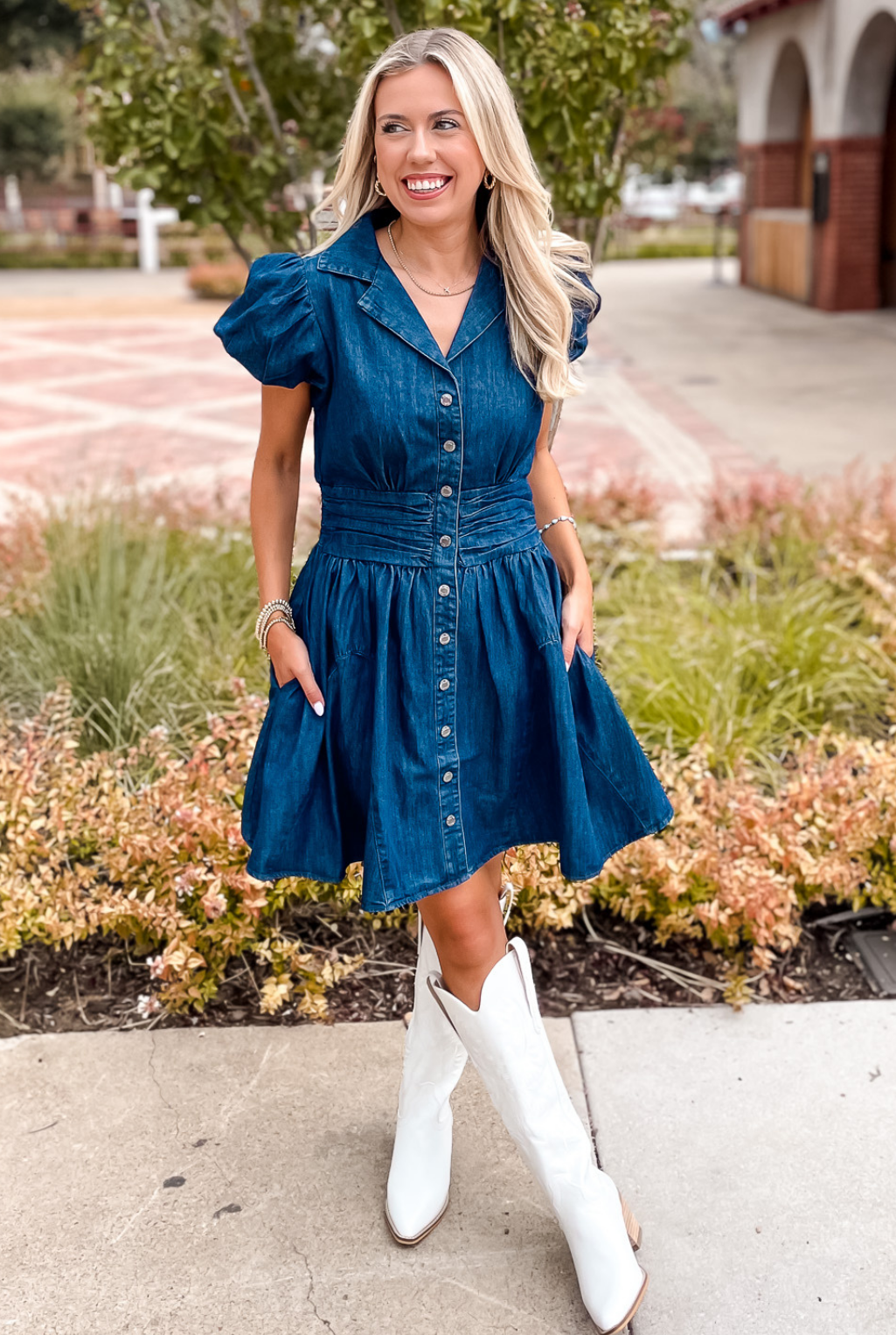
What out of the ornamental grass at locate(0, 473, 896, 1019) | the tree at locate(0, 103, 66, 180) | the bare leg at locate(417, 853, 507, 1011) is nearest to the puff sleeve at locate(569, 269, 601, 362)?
the bare leg at locate(417, 853, 507, 1011)

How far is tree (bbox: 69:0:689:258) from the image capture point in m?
3.46

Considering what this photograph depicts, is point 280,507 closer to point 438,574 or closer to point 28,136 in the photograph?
point 438,574

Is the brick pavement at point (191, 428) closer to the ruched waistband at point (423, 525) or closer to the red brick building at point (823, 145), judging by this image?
the ruched waistband at point (423, 525)

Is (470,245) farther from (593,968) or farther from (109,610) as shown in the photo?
(109,610)

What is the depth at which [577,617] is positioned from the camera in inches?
80.2

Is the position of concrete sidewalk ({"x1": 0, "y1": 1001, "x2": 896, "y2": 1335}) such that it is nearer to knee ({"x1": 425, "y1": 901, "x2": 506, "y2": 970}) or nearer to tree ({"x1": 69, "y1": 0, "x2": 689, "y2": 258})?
knee ({"x1": 425, "y1": 901, "x2": 506, "y2": 970})

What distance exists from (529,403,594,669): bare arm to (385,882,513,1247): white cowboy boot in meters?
0.47

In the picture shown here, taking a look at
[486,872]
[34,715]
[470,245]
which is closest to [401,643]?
[486,872]

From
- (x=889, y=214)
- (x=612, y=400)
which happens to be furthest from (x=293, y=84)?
(x=889, y=214)

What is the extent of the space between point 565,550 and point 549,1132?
35.7 inches

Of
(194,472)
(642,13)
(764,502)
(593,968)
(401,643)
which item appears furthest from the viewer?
(194,472)

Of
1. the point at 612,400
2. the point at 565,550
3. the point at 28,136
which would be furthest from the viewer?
the point at 28,136

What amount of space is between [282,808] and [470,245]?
2.91ft

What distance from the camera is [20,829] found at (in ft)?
9.57
